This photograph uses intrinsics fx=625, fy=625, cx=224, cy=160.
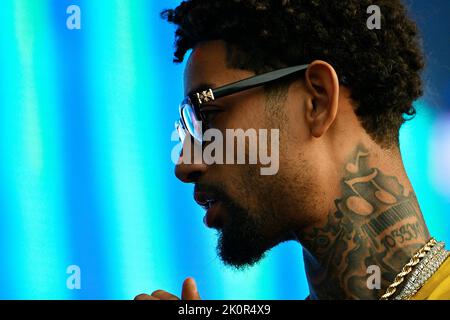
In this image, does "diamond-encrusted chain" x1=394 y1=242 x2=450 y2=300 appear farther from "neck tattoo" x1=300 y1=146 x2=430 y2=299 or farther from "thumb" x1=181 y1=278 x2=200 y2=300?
"thumb" x1=181 y1=278 x2=200 y2=300

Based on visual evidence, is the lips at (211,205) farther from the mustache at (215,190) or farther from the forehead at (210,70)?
the forehead at (210,70)

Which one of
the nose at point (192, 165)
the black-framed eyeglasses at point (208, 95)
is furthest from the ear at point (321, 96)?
the nose at point (192, 165)

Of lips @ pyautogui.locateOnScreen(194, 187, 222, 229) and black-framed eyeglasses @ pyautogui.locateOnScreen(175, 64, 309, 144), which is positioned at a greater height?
black-framed eyeglasses @ pyautogui.locateOnScreen(175, 64, 309, 144)

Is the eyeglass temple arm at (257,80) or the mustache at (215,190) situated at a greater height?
the eyeglass temple arm at (257,80)

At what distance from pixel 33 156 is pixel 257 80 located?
2.90 feet

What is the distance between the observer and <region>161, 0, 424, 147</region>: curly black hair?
1400 millimetres

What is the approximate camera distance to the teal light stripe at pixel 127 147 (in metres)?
1.96

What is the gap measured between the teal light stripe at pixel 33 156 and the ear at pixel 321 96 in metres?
0.92

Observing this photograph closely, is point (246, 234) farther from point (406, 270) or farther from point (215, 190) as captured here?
point (406, 270)

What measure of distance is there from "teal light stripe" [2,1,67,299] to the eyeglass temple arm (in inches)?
30.5

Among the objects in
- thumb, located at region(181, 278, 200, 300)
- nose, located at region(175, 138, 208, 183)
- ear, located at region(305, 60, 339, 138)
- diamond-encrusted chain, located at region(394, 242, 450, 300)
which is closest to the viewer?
thumb, located at region(181, 278, 200, 300)

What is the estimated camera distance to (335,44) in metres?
1.40

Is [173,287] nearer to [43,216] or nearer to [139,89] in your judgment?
[43,216]

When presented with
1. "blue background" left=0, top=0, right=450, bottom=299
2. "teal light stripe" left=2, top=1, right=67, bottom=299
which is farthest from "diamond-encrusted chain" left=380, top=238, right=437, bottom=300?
"teal light stripe" left=2, top=1, right=67, bottom=299
